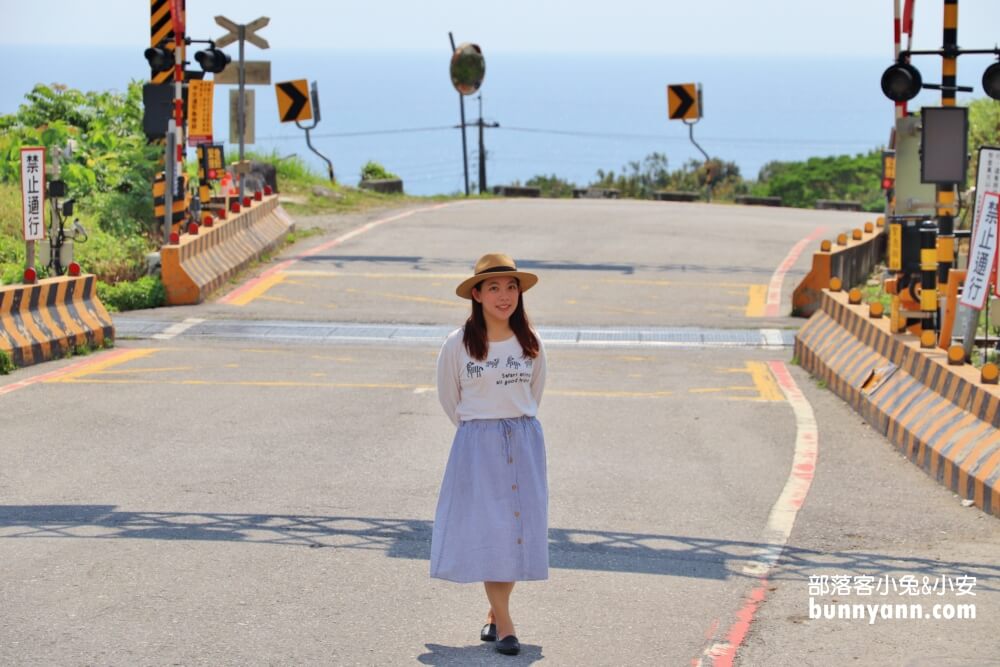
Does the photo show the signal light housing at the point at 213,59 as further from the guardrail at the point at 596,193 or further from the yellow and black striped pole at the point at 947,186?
the guardrail at the point at 596,193

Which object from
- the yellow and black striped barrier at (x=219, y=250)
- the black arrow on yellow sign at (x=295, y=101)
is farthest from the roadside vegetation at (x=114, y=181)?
the black arrow on yellow sign at (x=295, y=101)

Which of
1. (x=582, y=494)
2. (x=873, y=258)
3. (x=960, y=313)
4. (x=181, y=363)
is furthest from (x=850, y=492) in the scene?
(x=873, y=258)

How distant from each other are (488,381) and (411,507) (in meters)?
2.84

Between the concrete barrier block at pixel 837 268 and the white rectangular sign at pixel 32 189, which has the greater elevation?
the white rectangular sign at pixel 32 189

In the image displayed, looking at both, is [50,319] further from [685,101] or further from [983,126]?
[983,126]

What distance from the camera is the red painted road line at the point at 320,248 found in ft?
71.3

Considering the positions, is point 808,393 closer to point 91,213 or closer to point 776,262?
point 776,262

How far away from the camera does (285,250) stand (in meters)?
26.1

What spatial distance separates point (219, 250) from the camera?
22.3 m

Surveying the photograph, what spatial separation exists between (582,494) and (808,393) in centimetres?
522

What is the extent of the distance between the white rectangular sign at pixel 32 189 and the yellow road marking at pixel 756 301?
9094mm

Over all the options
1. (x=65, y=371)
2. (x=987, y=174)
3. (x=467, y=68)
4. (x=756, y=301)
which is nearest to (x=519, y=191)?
(x=467, y=68)

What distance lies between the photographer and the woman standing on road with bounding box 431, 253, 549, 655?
695 centimetres

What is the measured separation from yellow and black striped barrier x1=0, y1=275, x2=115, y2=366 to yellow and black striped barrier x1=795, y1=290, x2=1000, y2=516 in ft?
24.5
